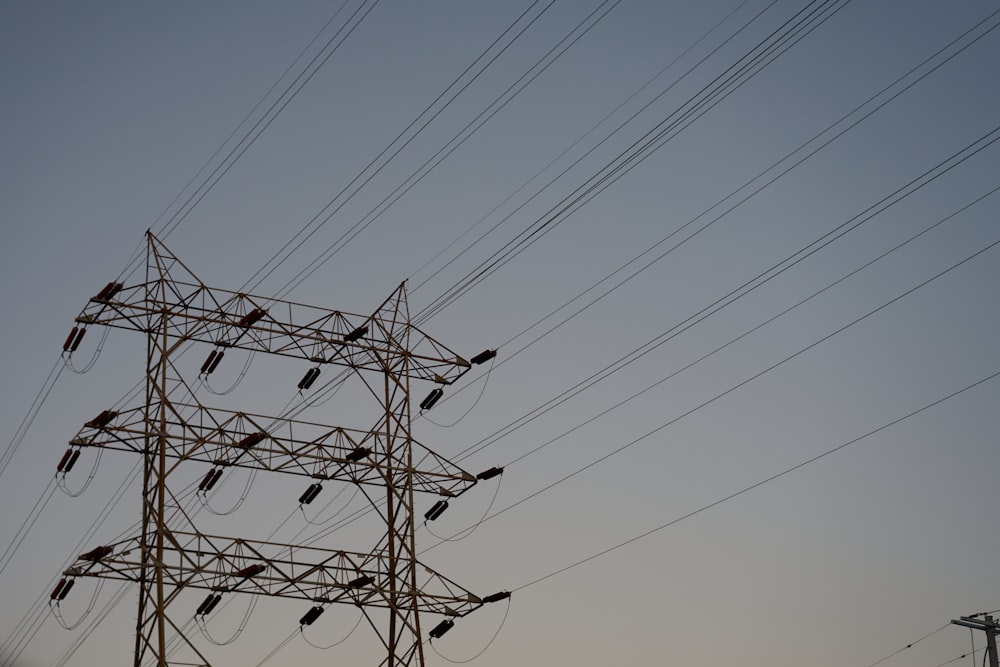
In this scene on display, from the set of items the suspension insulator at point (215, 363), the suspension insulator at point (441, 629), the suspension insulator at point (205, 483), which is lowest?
the suspension insulator at point (441, 629)

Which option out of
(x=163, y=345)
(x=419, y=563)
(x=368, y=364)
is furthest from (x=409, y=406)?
(x=163, y=345)

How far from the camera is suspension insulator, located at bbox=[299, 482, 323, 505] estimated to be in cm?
3741

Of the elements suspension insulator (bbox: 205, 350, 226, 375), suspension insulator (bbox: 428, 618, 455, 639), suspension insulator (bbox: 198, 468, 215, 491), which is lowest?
suspension insulator (bbox: 428, 618, 455, 639)

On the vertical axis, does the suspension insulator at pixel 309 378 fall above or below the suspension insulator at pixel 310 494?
above

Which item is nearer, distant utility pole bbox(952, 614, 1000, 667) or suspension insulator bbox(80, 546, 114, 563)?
suspension insulator bbox(80, 546, 114, 563)

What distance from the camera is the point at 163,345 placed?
114 feet

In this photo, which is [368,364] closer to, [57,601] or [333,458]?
[333,458]

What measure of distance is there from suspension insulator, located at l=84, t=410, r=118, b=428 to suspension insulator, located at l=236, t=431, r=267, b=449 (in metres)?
3.47

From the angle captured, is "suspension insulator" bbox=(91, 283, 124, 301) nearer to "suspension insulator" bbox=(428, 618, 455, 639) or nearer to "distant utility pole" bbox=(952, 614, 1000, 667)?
"suspension insulator" bbox=(428, 618, 455, 639)

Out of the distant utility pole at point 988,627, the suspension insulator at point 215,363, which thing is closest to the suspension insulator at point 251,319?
the suspension insulator at point 215,363

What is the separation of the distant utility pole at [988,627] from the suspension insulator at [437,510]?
21793 mm

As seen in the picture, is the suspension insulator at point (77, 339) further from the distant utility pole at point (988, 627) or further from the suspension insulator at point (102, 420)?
the distant utility pole at point (988, 627)

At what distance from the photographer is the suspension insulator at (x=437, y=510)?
3781cm

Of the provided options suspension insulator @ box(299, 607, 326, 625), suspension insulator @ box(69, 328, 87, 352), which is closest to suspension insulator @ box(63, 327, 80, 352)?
suspension insulator @ box(69, 328, 87, 352)
